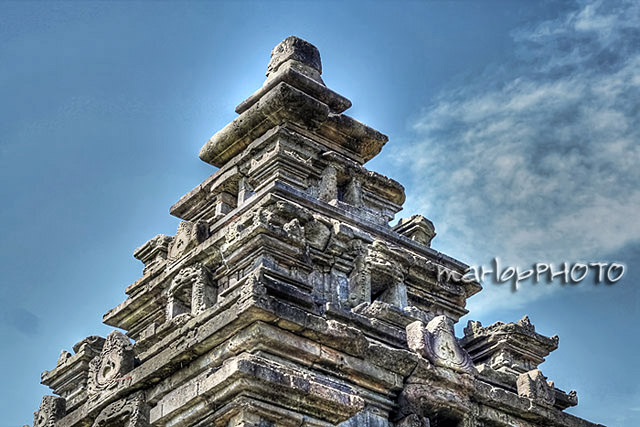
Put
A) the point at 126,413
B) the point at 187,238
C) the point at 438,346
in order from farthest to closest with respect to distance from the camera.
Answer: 1. the point at 187,238
2. the point at 438,346
3. the point at 126,413

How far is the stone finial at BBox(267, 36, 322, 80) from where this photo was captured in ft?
55.4

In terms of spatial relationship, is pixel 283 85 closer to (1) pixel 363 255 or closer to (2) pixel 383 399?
(1) pixel 363 255

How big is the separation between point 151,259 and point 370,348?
5667 mm

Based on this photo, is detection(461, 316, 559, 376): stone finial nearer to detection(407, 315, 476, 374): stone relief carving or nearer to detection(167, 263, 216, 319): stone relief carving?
detection(407, 315, 476, 374): stone relief carving

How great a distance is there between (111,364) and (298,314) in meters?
3.11

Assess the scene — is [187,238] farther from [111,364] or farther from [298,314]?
[298,314]

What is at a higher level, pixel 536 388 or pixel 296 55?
pixel 296 55

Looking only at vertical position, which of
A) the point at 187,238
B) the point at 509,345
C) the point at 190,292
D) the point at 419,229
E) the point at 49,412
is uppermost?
the point at 419,229

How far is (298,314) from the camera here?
10.4 meters

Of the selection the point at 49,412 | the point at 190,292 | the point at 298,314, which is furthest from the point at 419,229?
the point at 49,412

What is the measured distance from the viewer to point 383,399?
11.4 meters

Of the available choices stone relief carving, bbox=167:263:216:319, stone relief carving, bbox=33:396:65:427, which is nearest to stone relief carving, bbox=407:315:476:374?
stone relief carving, bbox=167:263:216:319

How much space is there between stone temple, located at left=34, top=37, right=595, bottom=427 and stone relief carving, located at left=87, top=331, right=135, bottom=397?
3cm

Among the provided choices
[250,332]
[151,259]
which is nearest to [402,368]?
[250,332]
